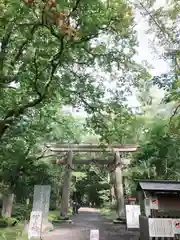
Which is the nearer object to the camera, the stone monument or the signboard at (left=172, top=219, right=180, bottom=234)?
the signboard at (left=172, top=219, right=180, bottom=234)

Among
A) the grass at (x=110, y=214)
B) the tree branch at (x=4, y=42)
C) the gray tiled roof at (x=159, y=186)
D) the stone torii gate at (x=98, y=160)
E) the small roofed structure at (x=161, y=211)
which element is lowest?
the grass at (x=110, y=214)

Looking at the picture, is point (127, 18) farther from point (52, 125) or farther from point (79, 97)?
point (52, 125)

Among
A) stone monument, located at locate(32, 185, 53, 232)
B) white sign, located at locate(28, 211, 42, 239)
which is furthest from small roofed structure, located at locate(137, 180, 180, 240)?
stone monument, located at locate(32, 185, 53, 232)

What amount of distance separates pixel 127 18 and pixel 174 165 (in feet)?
36.6

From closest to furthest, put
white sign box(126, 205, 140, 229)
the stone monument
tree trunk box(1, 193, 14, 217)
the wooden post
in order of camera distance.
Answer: white sign box(126, 205, 140, 229)
the stone monument
tree trunk box(1, 193, 14, 217)
the wooden post

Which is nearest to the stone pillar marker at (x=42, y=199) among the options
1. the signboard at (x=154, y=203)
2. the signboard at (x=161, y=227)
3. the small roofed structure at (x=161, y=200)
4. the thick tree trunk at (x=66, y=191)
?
the thick tree trunk at (x=66, y=191)

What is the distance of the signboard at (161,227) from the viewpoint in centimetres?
755

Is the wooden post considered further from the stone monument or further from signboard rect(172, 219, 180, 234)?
signboard rect(172, 219, 180, 234)

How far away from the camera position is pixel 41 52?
267 inches

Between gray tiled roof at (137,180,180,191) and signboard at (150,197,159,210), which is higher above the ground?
gray tiled roof at (137,180,180,191)

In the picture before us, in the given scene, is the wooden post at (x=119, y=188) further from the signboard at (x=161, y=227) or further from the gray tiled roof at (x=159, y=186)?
the signboard at (x=161, y=227)

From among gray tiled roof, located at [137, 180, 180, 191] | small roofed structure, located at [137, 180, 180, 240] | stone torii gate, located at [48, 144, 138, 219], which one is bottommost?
small roofed structure, located at [137, 180, 180, 240]

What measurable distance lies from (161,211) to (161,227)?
78cm

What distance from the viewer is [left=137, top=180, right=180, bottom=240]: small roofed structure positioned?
760 centimetres
